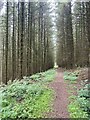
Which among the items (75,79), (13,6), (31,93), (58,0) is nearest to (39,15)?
(58,0)

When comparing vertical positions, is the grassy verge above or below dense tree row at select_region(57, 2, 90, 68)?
below

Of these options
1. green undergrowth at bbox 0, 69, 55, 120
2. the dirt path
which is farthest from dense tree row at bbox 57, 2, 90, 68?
green undergrowth at bbox 0, 69, 55, 120

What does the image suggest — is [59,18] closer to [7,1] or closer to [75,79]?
[7,1]

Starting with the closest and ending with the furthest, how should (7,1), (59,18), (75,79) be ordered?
(75,79) → (7,1) → (59,18)

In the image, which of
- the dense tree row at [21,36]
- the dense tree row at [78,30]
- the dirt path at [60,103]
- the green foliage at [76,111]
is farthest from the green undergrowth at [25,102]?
the dense tree row at [78,30]

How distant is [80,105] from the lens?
33.1 feet

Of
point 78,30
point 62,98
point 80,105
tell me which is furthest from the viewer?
point 78,30

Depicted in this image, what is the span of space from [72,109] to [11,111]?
7.58 ft

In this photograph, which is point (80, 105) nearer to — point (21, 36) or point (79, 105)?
point (79, 105)

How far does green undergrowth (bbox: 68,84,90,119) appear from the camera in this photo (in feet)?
30.2

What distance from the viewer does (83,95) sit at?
1141 centimetres

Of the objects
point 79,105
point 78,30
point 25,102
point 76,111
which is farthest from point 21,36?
point 78,30

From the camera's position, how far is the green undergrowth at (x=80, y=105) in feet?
30.2

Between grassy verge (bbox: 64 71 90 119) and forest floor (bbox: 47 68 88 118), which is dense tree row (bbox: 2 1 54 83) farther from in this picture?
grassy verge (bbox: 64 71 90 119)
